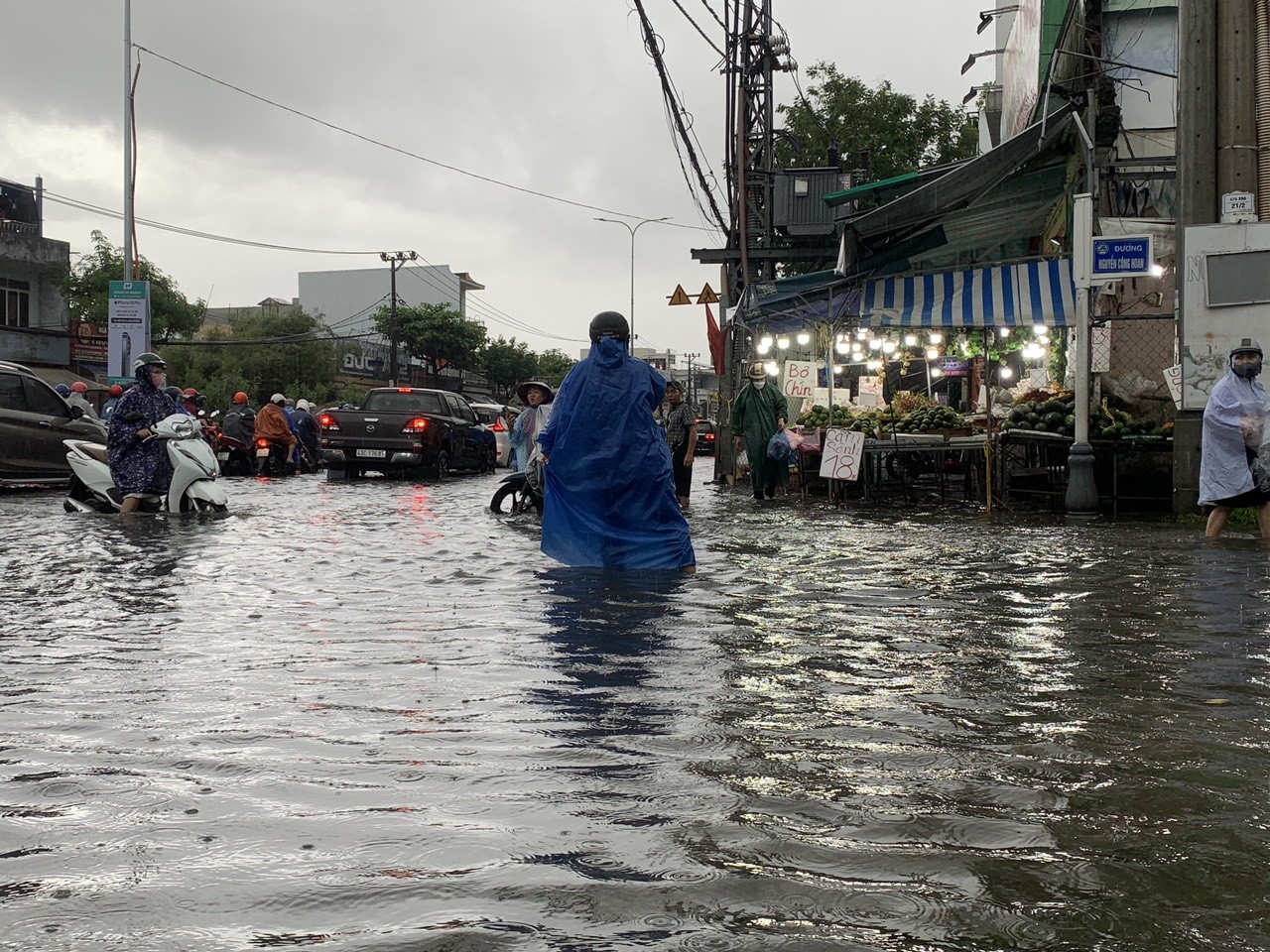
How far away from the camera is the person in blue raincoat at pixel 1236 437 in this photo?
10.9 m

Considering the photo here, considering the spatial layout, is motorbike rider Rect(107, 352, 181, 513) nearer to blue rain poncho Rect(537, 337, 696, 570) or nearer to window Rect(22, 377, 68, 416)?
window Rect(22, 377, 68, 416)

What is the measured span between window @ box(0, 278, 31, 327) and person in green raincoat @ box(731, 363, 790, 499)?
3281 centimetres

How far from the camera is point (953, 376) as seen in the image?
34156mm

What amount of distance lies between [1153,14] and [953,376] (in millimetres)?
14905

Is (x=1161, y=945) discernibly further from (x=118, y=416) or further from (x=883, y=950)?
(x=118, y=416)

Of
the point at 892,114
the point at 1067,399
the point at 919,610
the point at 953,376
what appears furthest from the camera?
the point at 892,114

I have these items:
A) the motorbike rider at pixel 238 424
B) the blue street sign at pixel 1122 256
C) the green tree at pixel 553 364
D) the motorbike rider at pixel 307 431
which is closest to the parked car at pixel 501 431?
the motorbike rider at pixel 307 431

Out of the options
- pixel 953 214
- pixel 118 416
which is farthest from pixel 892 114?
pixel 118 416

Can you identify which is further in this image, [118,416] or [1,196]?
[1,196]

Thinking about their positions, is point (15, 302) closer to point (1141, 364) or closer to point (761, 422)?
point (761, 422)

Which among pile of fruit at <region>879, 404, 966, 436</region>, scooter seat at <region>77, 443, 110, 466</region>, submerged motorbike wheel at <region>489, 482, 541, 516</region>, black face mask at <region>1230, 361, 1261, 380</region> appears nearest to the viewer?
black face mask at <region>1230, 361, 1261, 380</region>

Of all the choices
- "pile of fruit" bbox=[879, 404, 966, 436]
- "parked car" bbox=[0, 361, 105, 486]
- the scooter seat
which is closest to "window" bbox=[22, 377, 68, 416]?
"parked car" bbox=[0, 361, 105, 486]

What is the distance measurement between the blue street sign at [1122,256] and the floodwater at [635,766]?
6.24 meters

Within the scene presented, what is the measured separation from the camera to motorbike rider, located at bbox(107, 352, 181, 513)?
14328 mm
